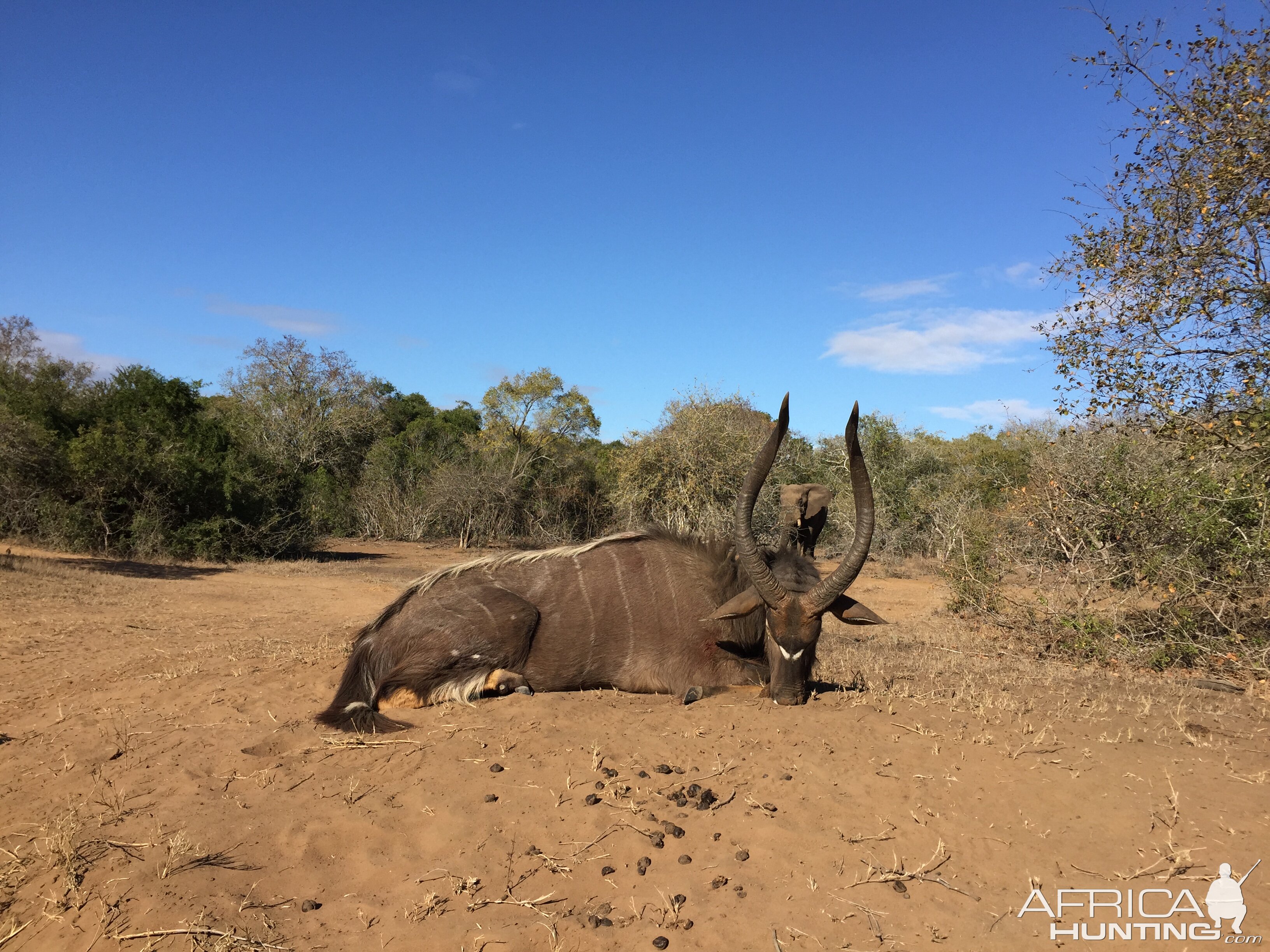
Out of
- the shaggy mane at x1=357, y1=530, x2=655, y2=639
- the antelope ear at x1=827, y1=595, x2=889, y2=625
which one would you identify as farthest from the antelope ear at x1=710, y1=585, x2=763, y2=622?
the shaggy mane at x1=357, y1=530, x2=655, y2=639

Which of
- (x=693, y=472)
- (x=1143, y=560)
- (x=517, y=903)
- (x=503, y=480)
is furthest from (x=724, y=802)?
(x=503, y=480)

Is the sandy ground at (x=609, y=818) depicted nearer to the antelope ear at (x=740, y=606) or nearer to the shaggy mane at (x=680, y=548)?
the antelope ear at (x=740, y=606)

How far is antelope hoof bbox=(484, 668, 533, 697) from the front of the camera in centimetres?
556

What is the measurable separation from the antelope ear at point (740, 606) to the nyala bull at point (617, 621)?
0.01 m

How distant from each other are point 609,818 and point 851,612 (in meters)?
2.77

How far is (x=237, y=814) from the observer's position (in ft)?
12.3

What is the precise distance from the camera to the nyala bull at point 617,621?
5.36 metres

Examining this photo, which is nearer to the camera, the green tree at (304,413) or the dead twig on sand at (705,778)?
the dead twig on sand at (705,778)

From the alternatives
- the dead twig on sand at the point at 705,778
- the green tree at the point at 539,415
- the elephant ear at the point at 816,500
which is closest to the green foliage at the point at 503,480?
the green tree at the point at 539,415

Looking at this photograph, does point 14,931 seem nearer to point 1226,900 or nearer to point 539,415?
point 1226,900

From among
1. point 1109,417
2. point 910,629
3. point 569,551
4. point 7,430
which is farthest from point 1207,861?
point 7,430

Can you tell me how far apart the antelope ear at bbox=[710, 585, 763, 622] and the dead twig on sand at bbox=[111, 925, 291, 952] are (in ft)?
11.2

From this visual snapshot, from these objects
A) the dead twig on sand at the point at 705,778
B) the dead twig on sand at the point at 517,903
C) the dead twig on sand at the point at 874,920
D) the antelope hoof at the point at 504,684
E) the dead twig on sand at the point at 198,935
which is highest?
the antelope hoof at the point at 504,684

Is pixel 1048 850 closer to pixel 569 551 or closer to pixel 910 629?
pixel 569 551
